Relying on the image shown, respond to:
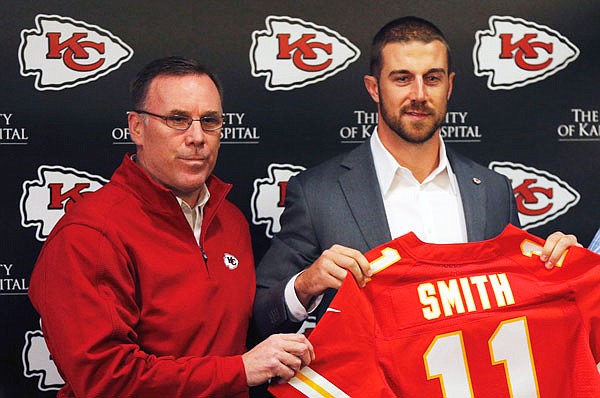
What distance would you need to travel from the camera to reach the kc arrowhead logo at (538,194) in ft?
8.34

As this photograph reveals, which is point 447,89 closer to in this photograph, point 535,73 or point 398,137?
point 398,137

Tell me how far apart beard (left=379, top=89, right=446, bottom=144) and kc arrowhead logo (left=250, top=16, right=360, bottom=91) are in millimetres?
511

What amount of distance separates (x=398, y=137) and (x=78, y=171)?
1051mm

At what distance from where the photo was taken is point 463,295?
1.78 meters

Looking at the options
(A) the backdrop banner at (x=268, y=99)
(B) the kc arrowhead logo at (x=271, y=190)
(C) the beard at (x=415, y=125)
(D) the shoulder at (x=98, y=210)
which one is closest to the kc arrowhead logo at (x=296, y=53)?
(A) the backdrop banner at (x=268, y=99)

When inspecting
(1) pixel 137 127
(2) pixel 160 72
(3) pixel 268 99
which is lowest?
(1) pixel 137 127

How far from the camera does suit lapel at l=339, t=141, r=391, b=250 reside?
6.43 ft

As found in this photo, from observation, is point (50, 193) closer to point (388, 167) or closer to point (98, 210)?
point (98, 210)

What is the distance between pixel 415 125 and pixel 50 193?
119cm

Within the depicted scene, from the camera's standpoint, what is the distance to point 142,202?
1.78 metres

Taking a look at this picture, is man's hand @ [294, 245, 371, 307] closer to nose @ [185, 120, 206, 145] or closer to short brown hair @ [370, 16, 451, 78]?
nose @ [185, 120, 206, 145]

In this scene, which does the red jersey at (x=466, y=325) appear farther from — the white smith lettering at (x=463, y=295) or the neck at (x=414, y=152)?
the neck at (x=414, y=152)

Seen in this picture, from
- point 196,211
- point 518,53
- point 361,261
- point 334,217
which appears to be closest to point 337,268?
point 361,261

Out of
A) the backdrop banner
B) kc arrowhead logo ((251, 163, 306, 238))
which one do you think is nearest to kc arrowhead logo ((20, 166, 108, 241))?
the backdrop banner
